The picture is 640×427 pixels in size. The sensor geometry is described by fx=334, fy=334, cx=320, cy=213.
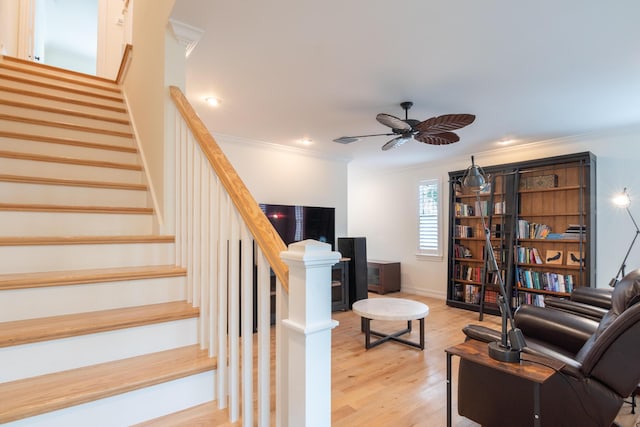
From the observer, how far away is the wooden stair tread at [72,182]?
1.99 m

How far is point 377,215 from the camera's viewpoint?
7004 millimetres

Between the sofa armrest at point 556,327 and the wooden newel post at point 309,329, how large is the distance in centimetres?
214

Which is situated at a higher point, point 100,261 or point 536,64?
point 536,64

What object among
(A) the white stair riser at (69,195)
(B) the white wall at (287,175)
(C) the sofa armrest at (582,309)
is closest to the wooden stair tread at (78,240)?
(A) the white stair riser at (69,195)

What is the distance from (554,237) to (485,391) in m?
3.34

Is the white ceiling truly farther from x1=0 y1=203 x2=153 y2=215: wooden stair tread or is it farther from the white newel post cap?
the white newel post cap

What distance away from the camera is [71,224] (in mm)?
1983

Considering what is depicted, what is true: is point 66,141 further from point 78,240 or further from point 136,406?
point 136,406

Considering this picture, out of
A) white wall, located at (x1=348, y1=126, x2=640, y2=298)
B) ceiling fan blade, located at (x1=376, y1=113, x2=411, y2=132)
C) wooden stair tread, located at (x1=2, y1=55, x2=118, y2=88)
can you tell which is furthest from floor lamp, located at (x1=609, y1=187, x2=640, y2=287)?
wooden stair tread, located at (x1=2, y1=55, x2=118, y2=88)

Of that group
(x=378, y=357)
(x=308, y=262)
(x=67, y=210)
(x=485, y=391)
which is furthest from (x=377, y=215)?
(x=308, y=262)

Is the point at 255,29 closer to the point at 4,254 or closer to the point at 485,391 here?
the point at 4,254

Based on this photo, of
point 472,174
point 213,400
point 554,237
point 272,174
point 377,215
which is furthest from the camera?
point 377,215

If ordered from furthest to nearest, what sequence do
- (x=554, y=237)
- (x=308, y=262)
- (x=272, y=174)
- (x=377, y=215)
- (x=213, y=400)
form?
(x=377, y=215), (x=272, y=174), (x=554, y=237), (x=213, y=400), (x=308, y=262)

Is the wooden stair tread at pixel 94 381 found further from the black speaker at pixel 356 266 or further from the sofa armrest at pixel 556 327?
the black speaker at pixel 356 266
